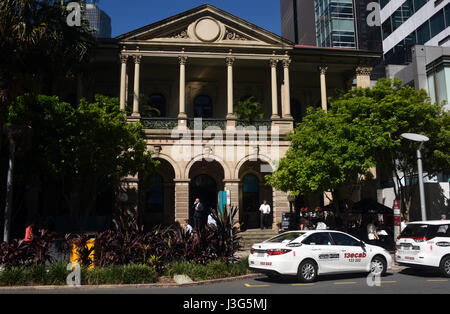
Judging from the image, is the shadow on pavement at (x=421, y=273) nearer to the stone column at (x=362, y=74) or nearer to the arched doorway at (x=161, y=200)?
the arched doorway at (x=161, y=200)

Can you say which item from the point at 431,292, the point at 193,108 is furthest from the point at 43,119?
the point at 431,292

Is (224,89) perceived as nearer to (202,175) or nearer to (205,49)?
(205,49)

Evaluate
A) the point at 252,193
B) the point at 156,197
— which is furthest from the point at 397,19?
the point at 156,197

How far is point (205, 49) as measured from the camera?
2525 cm

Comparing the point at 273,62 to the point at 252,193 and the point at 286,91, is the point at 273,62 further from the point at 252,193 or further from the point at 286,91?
the point at 252,193

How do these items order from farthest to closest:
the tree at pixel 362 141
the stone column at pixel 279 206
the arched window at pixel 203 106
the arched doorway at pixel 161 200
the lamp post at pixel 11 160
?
the arched window at pixel 203 106 < the arched doorway at pixel 161 200 < the stone column at pixel 279 206 < the tree at pixel 362 141 < the lamp post at pixel 11 160

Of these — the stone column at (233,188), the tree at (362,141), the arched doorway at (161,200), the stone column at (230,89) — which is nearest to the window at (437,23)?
the tree at (362,141)

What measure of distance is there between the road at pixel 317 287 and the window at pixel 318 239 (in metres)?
1.05

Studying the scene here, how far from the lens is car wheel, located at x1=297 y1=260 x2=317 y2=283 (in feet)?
35.4

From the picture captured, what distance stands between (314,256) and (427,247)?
11.5 ft

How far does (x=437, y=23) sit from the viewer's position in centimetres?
3647

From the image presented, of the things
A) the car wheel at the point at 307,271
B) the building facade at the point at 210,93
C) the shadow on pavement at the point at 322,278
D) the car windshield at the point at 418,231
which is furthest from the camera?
the building facade at the point at 210,93

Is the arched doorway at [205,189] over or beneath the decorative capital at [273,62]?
beneath

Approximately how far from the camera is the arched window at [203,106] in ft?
94.3
